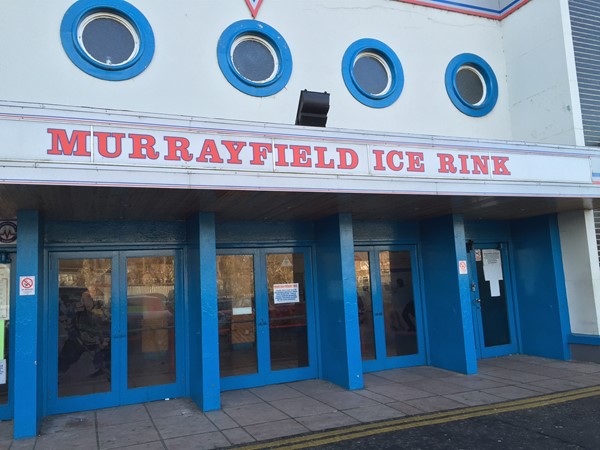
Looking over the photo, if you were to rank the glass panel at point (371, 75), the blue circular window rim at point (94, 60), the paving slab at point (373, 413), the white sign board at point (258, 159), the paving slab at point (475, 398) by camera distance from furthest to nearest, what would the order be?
the glass panel at point (371, 75) < the blue circular window rim at point (94, 60) < the paving slab at point (475, 398) < the paving slab at point (373, 413) < the white sign board at point (258, 159)

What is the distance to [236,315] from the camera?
809 cm

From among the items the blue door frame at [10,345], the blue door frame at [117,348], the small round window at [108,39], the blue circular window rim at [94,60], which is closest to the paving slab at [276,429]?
the blue door frame at [117,348]

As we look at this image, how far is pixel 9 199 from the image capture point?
5.59 m

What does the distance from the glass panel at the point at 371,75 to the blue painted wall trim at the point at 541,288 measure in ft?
12.9

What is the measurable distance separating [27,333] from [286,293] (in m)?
3.90

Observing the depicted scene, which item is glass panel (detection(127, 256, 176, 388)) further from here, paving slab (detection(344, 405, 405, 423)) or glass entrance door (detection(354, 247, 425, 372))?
glass entrance door (detection(354, 247, 425, 372))

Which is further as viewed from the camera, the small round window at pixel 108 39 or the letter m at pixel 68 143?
the small round window at pixel 108 39

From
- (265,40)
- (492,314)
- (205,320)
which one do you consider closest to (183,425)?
(205,320)

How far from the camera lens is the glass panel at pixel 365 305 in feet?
29.1

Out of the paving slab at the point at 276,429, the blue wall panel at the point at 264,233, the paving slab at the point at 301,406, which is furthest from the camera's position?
A: the blue wall panel at the point at 264,233

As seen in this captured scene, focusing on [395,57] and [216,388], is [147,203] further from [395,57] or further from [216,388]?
[395,57]

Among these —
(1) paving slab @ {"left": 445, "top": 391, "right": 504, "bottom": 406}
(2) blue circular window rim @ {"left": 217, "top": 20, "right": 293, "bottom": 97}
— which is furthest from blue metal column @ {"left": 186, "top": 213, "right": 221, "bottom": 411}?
(1) paving slab @ {"left": 445, "top": 391, "right": 504, "bottom": 406}

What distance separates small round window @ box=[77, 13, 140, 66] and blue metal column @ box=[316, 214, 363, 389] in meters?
4.01

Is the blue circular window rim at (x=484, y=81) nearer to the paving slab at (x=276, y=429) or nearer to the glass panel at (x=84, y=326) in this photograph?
the paving slab at (x=276, y=429)
